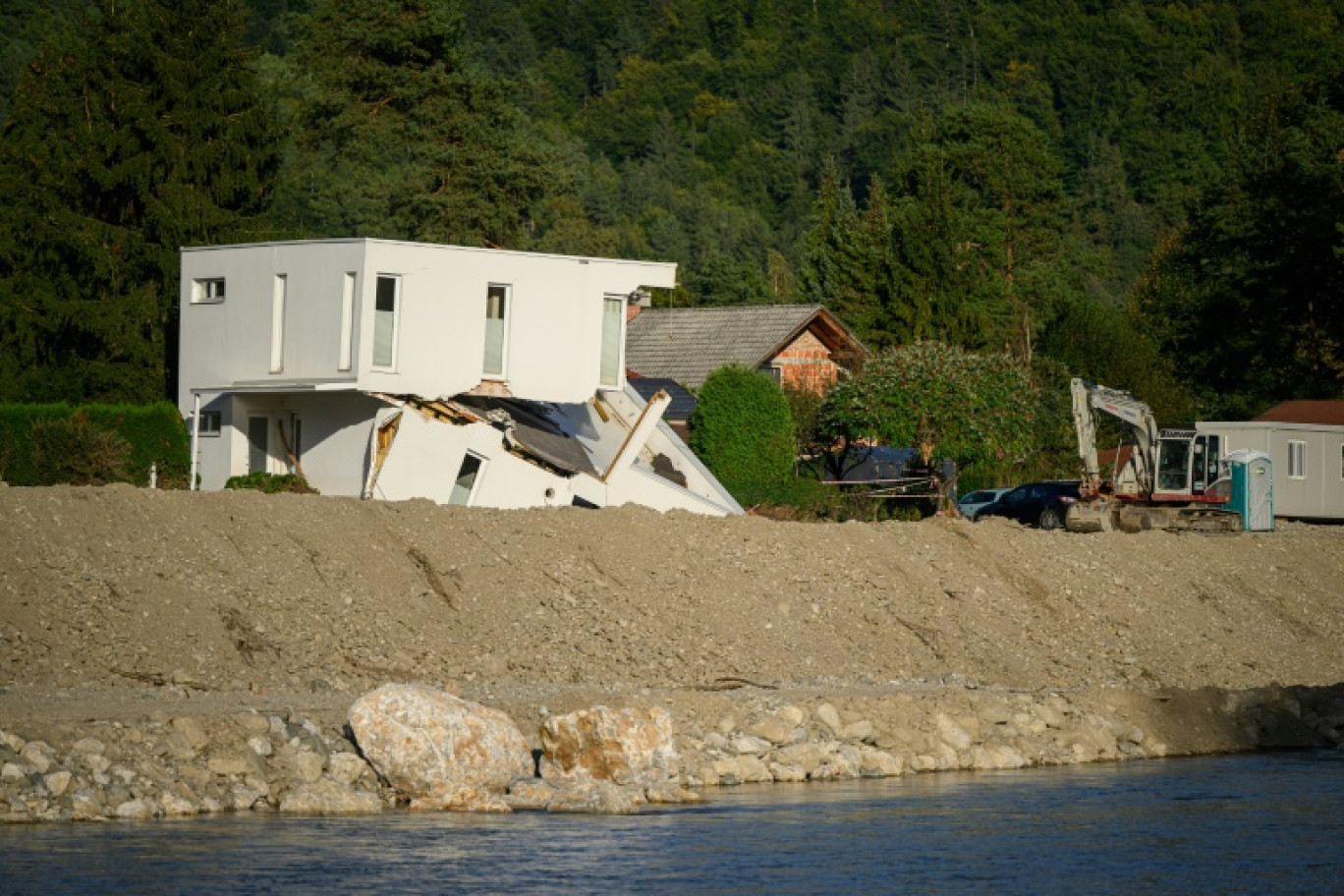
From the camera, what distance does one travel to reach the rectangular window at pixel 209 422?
38.3 metres

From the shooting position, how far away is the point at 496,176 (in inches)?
2467

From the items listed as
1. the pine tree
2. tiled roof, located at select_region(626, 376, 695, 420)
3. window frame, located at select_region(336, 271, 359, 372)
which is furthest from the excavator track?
the pine tree

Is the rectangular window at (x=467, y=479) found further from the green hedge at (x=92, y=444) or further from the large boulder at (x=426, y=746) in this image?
the large boulder at (x=426, y=746)

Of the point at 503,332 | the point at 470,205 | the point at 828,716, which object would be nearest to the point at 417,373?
the point at 503,332

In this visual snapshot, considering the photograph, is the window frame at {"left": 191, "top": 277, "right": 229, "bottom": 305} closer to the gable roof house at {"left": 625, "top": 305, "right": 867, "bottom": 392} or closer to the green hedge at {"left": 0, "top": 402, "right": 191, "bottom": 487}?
the green hedge at {"left": 0, "top": 402, "right": 191, "bottom": 487}

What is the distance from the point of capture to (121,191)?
4453 centimetres

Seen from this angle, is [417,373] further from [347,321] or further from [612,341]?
[612,341]

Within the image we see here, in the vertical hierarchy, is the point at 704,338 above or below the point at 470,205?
below

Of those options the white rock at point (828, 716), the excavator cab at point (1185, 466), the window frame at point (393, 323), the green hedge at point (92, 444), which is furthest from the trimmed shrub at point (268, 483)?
the excavator cab at point (1185, 466)

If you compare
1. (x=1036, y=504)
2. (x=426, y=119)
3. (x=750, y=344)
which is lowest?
(x=1036, y=504)

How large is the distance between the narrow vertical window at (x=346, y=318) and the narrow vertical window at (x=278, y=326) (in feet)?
4.95

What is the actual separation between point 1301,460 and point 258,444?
27.8 meters

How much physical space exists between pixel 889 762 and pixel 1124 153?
156 m

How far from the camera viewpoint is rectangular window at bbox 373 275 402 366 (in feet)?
120
